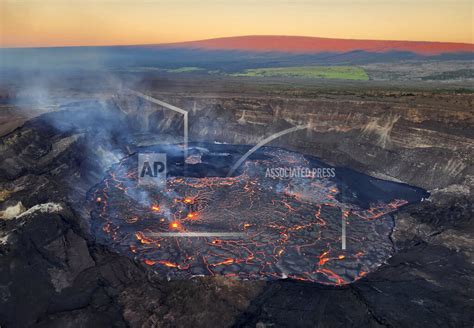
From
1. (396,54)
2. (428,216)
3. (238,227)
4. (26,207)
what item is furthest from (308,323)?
(396,54)

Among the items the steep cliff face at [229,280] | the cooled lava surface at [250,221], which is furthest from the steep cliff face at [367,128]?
the cooled lava surface at [250,221]

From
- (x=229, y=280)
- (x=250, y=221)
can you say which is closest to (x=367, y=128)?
(x=250, y=221)

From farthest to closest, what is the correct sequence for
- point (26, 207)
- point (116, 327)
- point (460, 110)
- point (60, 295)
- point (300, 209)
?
point (460, 110)
point (300, 209)
point (26, 207)
point (60, 295)
point (116, 327)

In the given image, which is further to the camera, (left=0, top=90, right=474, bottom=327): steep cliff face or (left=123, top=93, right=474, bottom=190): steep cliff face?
(left=123, top=93, right=474, bottom=190): steep cliff face

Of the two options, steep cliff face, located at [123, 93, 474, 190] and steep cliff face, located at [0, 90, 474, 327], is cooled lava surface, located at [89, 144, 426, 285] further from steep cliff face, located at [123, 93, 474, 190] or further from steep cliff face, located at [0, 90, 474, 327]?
steep cliff face, located at [123, 93, 474, 190]

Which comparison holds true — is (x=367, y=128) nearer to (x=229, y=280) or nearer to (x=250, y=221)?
(x=250, y=221)

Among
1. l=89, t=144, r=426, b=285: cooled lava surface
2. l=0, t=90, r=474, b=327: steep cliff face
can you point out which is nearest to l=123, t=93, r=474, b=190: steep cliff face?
l=0, t=90, r=474, b=327: steep cliff face

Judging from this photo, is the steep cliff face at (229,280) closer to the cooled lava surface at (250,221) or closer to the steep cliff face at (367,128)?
the steep cliff face at (367,128)

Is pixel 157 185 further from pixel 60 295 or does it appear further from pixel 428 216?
pixel 428 216
